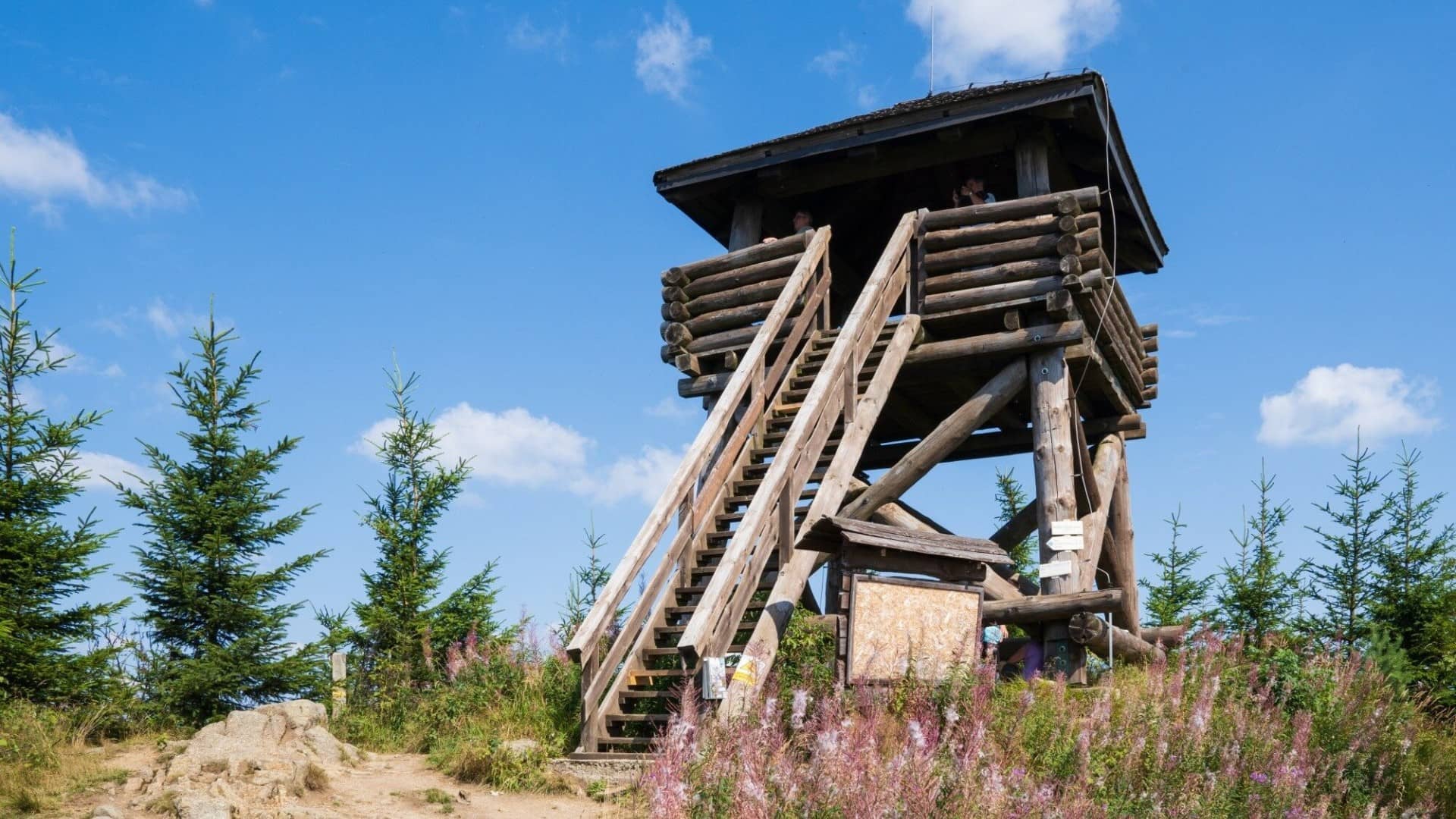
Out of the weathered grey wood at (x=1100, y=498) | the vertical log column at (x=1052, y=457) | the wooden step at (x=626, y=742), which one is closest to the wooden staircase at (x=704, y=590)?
the wooden step at (x=626, y=742)

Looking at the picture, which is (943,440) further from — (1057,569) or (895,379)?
(1057,569)

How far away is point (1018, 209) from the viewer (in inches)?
526

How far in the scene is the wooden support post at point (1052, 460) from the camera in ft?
41.2

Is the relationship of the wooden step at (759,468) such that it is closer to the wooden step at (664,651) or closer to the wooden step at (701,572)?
the wooden step at (701,572)

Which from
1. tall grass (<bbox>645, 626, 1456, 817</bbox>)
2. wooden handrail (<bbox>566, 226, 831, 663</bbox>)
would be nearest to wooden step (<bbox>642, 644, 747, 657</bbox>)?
wooden handrail (<bbox>566, 226, 831, 663</bbox>)

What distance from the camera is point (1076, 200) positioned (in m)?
13.0

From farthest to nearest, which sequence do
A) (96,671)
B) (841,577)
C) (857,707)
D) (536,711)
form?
(96,671) < (536,711) < (841,577) < (857,707)

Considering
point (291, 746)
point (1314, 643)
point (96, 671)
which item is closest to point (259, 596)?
→ point (96, 671)

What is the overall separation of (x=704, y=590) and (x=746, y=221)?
6.34 meters

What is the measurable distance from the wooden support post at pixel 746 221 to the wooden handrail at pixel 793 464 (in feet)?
7.33

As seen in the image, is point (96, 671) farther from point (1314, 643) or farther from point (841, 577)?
point (1314, 643)

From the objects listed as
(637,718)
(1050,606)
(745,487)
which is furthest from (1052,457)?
(637,718)

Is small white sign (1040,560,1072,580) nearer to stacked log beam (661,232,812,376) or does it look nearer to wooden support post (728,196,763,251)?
stacked log beam (661,232,812,376)

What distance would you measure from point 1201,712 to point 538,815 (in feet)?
14.2
